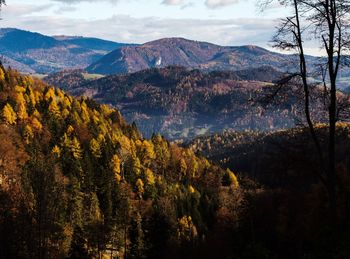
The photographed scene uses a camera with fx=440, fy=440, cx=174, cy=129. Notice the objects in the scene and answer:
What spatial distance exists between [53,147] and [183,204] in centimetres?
4233

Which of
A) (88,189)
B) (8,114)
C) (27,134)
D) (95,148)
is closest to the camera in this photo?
(88,189)

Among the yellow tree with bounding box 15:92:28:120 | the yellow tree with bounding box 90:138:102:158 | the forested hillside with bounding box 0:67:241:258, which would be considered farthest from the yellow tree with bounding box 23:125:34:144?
the yellow tree with bounding box 90:138:102:158

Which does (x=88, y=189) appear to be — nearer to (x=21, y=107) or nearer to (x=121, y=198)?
(x=121, y=198)

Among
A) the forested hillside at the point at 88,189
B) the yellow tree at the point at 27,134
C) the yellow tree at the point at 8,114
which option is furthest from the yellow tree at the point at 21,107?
the yellow tree at the point at 27,134

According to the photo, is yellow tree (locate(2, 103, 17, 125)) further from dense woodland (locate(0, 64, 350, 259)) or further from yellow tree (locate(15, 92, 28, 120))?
yellow tree (locate(15, 92, 28, 120))

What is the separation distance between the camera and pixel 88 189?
11969cm

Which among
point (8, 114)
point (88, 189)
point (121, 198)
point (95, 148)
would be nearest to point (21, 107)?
point (8, 114)

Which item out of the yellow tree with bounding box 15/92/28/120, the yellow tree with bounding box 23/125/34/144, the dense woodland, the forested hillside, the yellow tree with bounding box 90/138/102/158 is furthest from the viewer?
the yellow tree with bounding box 15/92/28/120

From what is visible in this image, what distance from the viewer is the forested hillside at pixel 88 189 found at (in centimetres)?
6995

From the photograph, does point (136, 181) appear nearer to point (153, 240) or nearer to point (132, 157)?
point (132, 157)

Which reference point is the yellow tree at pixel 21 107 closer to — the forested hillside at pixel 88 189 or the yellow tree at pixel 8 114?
the forested hillside at pixel 88 189

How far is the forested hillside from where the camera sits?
229ft

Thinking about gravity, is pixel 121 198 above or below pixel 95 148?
below

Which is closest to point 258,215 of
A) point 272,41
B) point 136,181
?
point 136,181
